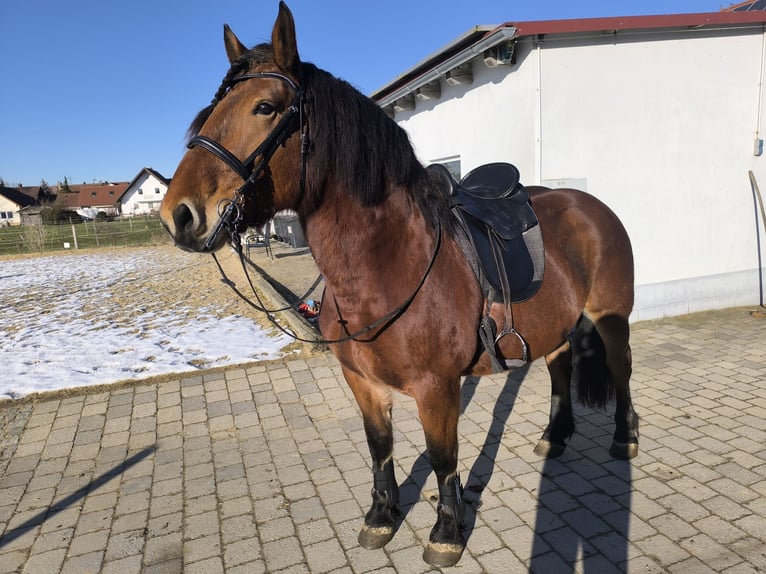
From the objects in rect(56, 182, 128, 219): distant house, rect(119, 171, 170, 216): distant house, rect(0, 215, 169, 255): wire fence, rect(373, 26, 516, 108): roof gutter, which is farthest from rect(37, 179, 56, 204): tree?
rect(373, 26, 516, 108): roof gutter

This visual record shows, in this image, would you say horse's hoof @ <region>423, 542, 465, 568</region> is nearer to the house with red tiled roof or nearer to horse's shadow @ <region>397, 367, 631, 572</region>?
horse's shadow @ <region>397, 367, 631, 572</region>

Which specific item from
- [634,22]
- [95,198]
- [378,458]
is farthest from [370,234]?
[95,198]

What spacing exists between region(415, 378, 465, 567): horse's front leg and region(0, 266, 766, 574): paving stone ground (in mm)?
107

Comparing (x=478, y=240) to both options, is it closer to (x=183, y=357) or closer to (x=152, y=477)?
(x=152, y=477)

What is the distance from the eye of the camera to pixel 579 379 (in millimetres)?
3416

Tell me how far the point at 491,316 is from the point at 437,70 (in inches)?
189

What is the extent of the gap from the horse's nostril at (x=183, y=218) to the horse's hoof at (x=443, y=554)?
1.90 metres

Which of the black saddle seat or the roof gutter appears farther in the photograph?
the roof gutter

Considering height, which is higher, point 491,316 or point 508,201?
point 508,201

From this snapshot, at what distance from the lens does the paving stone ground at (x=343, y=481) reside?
2.37 meters

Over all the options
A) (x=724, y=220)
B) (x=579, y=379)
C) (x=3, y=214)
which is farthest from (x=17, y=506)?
(x=3, y=214)

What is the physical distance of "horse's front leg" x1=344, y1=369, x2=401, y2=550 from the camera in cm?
240

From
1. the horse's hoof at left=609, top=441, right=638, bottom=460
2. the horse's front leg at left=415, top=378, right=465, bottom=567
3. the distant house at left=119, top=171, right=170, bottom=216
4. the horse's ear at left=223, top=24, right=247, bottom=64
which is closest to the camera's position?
the horse's ear at left=223, top=24, right=247, bottom=64

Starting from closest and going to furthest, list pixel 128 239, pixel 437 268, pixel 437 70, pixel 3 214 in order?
pixel 437 268 < pixel 437 70 < pixel 128 239 < pixel 3 214
